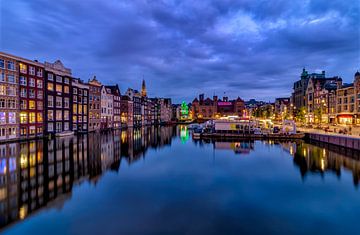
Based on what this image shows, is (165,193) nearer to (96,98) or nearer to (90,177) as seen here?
(90,177)

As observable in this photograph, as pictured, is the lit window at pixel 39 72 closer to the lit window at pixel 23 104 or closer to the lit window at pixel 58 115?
the lit window at pixel 23 104

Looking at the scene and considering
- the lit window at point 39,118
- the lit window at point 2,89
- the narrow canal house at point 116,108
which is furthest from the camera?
the narrow canal house at point 116,108

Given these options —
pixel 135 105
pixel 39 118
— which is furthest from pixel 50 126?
pixel 135 105

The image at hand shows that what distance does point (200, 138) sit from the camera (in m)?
87.1

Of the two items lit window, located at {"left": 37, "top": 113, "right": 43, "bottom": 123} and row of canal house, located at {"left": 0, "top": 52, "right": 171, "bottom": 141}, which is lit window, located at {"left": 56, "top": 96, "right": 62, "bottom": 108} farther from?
lit window, located at {"left": 37, "top": 113, "right": 43, "bottom": 123}

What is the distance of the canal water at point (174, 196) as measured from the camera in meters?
18.0

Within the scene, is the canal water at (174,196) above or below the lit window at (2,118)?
below

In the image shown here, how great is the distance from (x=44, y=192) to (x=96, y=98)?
269 feet

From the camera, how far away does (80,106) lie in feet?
296

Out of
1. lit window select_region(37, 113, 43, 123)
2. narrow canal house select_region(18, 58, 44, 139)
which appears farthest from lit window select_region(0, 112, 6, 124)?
lit window select_region(37, 113, 43, 123)

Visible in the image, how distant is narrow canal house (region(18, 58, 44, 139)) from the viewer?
2482 inches

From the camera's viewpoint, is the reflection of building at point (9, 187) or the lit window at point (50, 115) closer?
the reflection of building at point (9, 187)

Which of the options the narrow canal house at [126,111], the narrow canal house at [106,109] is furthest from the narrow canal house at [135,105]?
the narrow canal house at [106,109]

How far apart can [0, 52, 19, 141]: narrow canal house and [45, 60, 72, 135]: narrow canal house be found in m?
11.5
